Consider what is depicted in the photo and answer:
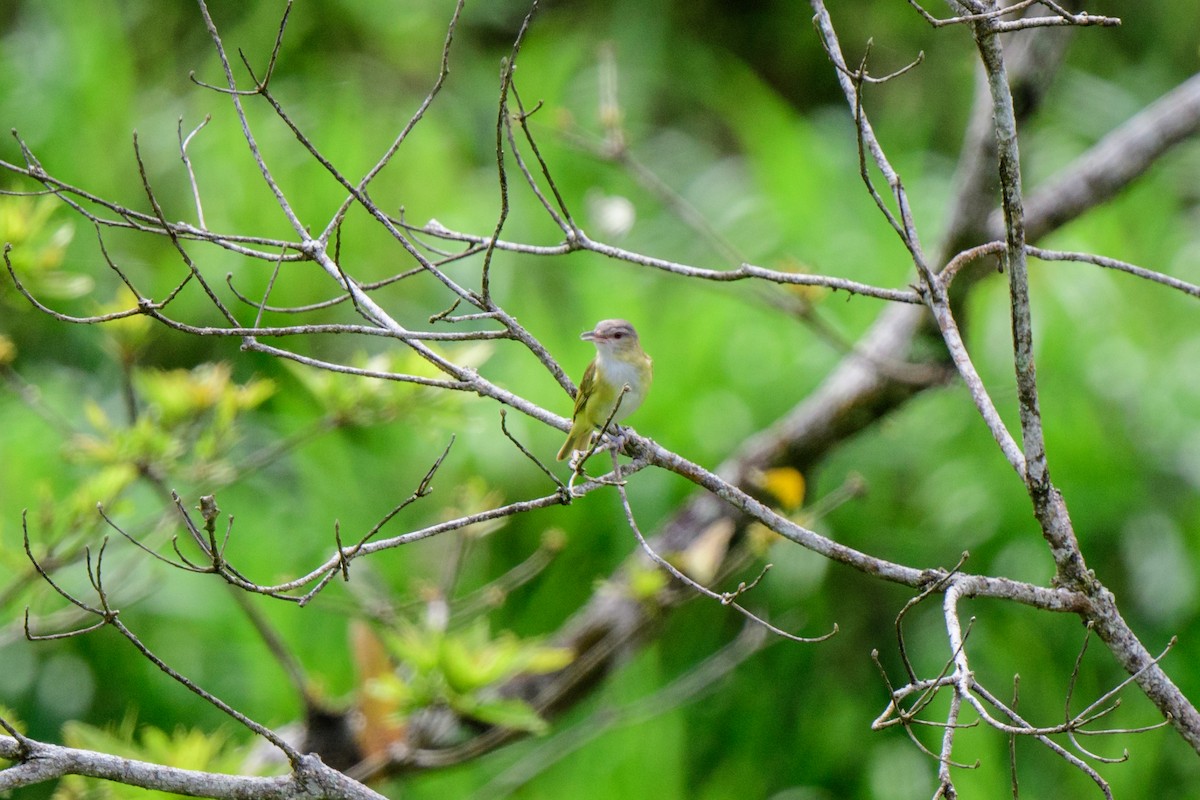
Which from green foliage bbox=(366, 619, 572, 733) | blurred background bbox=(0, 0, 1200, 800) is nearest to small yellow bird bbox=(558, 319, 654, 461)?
blurred background bbox=(0, 0, 1200, 800)

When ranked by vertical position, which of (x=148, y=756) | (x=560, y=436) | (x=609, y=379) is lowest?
(x=148, y=756)

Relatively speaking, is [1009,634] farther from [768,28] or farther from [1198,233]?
[768,28]

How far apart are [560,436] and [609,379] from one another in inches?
59.5

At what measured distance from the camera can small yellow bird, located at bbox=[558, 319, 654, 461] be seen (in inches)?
72.5

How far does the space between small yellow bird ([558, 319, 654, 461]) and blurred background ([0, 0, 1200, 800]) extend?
23 centimetres

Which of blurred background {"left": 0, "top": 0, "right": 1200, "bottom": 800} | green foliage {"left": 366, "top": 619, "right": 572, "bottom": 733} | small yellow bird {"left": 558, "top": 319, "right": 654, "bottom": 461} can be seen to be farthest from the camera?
blurred background {"left": 0, "top": 0, "right": 1200, "bottom": 800}

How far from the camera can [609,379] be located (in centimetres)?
194

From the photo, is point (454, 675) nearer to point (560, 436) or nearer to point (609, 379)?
point (609, 379)

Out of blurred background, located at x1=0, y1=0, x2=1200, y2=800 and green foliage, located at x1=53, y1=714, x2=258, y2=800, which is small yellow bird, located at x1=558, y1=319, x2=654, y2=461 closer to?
blurred background, located at x1=0, y1=0, x2=1200, y2=800

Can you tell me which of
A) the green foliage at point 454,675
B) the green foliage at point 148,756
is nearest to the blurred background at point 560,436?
the green foliage at point 148,756

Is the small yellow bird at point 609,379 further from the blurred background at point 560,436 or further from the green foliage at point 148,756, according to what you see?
the green foliage at point 148,756

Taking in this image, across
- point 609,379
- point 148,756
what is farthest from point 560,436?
point 148,756

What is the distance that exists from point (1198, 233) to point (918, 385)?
9.66 feet

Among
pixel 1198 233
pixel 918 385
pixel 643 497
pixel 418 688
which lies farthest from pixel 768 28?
pixel 418 688
